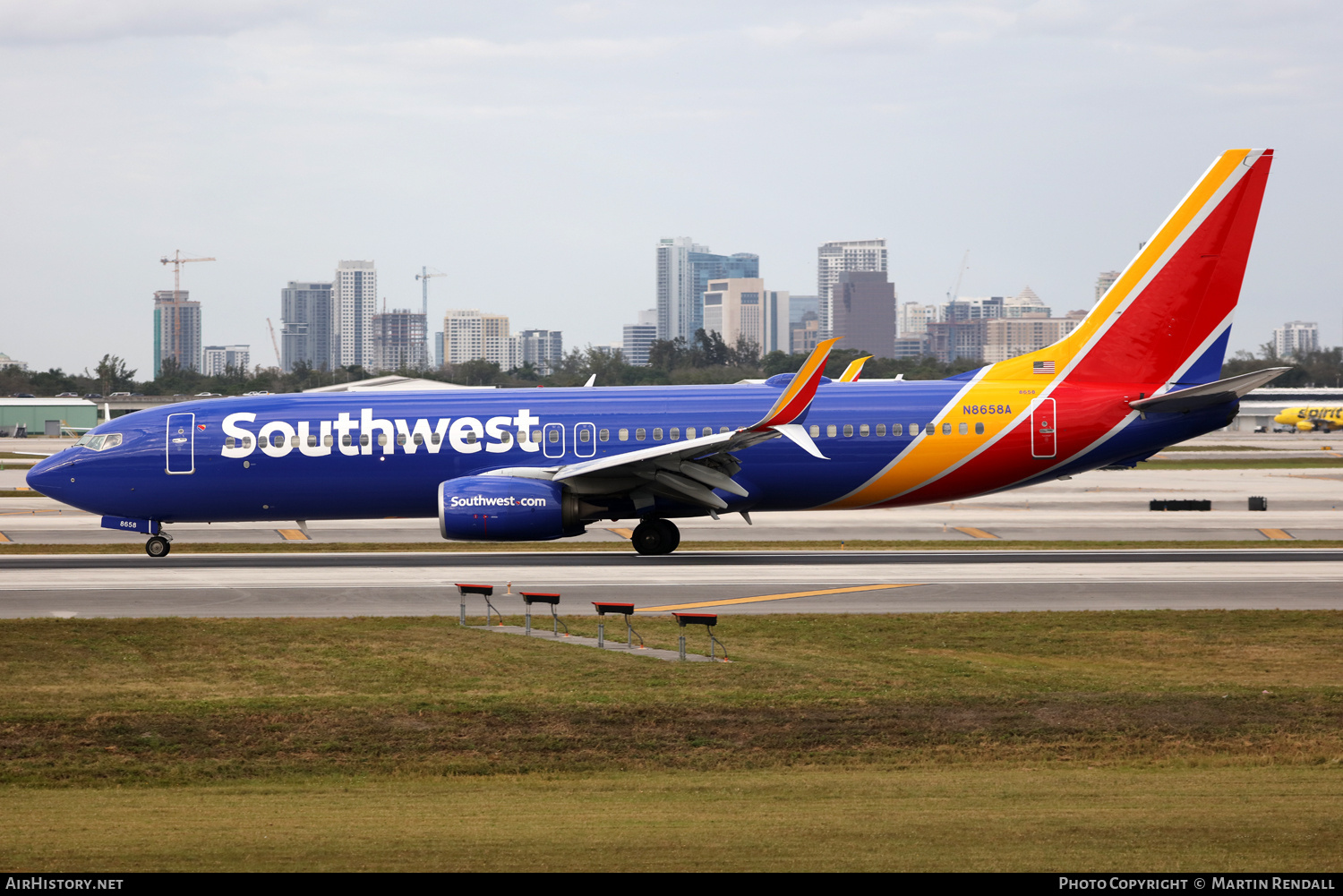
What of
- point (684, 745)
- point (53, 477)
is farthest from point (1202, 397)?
point (53, 477)

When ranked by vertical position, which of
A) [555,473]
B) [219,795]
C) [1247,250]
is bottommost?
[219,795]

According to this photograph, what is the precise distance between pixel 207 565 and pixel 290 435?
3.50 meters

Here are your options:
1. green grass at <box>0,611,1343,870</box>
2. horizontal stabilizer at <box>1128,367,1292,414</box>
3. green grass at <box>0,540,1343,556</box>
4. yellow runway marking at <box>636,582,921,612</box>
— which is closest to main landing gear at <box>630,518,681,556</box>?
green grass at <box>0,540,1343,556</box>

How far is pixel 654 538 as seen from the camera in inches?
1190

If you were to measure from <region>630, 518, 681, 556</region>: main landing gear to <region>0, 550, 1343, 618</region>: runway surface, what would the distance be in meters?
0.34

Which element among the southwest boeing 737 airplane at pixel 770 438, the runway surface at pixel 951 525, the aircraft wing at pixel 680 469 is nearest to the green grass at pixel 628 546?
the runway surface at pixel 951 525

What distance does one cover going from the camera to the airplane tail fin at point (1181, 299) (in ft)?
97.0

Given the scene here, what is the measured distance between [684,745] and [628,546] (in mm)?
19587

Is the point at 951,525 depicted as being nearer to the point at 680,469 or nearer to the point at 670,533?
the point at 670,533

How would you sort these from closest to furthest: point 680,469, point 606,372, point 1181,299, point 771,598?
point 771,598, point 680,469, point 1181,299, point 606,372

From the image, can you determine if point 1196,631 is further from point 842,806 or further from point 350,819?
point 350,819

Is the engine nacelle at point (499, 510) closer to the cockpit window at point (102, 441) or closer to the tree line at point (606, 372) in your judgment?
the cockpit window at point (102, 441)
